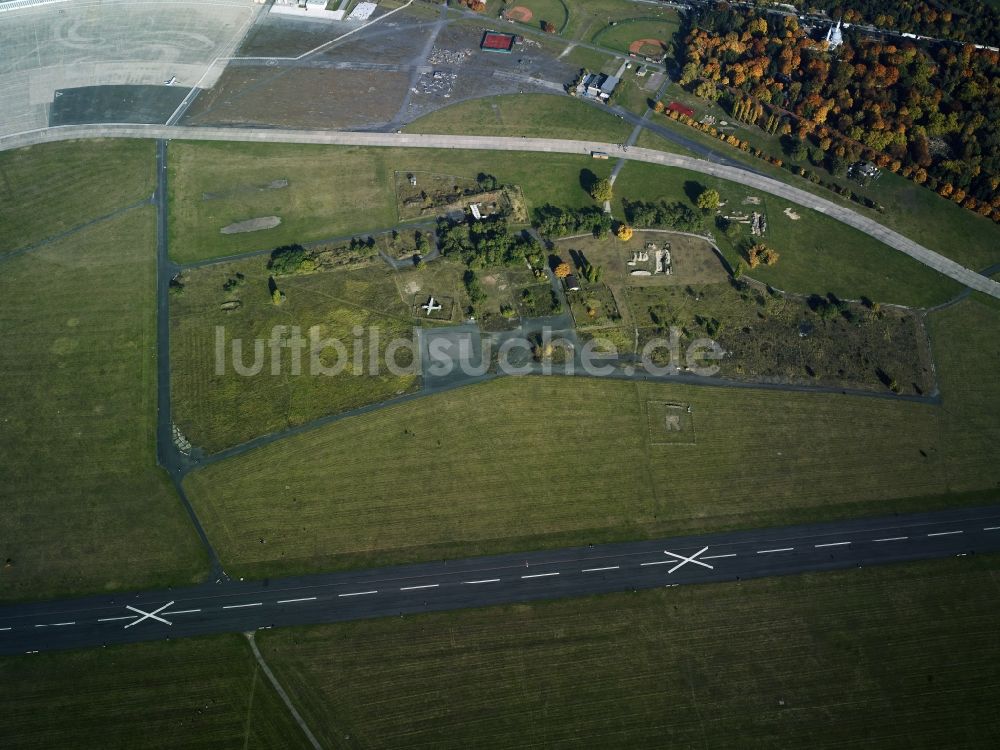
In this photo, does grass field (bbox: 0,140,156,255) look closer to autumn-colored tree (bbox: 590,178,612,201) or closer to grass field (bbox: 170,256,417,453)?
grass field (bbox: 170,256,417,453)

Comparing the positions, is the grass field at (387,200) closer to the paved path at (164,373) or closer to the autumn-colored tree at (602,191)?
the paved path at (164,373)

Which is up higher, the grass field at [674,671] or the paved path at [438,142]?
the paved path at [438,142]

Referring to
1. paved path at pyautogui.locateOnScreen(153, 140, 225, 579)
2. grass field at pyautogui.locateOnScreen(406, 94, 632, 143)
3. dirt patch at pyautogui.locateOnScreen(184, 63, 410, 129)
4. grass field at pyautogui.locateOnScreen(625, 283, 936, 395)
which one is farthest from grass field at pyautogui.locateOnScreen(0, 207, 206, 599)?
grass field at pyautogui.locateOnScreen(625, 283, 936, 395)

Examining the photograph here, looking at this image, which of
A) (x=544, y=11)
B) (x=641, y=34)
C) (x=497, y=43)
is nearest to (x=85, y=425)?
(x=497, y=43)

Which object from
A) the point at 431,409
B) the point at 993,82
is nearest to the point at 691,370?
the point at 431,409

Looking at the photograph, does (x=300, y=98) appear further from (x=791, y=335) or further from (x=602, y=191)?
(x=791, y=335)

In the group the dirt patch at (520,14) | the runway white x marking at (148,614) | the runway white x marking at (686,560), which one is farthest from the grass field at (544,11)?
the runway white x marking at (148,614)

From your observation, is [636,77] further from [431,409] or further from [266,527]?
[266,527]
